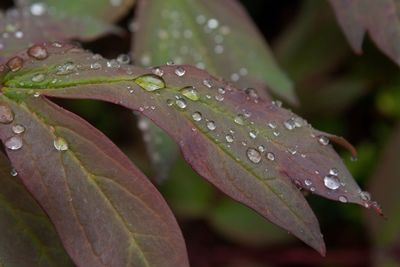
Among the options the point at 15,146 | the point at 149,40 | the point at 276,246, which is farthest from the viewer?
the point at 276,246

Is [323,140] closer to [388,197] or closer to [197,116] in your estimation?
[197,116]

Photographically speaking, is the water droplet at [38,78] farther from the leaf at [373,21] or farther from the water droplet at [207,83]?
the leaf at [373,21]

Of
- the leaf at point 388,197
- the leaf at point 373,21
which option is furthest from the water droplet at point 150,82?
the leaf at point 388,197

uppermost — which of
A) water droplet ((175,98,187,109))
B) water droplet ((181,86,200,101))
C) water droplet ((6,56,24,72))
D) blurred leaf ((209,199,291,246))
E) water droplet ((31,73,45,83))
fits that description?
water droplet ((181,86,200,101))

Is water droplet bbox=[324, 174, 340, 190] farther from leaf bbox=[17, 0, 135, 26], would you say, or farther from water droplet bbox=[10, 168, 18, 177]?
leaf bbox=[17, 0, 135, 26]

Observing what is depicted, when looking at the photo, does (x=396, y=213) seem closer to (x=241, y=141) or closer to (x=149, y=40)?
(x=149, y=40)

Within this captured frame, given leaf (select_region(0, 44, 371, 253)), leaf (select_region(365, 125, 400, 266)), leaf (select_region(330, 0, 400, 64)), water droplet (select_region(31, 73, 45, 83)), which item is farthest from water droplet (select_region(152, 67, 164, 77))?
leaf (select_region(365, 125, 400, 266))

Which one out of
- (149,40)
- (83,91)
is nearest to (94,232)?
(83,91)
